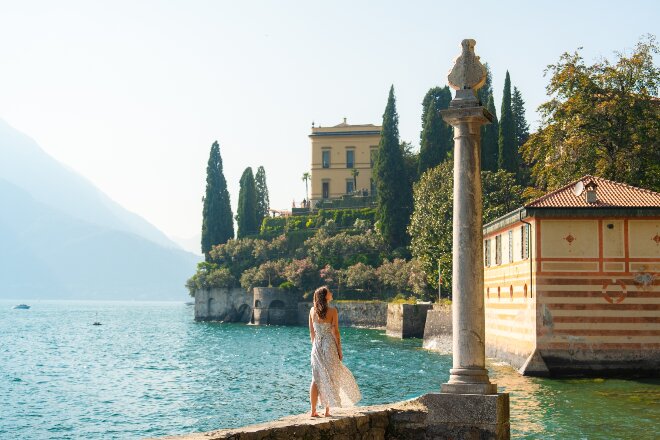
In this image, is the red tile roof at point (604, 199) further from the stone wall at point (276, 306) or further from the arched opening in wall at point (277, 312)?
the stone wall at point (276, 306)

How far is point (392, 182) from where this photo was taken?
281ft

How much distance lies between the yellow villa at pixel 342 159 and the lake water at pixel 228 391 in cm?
5067

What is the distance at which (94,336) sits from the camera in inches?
3287

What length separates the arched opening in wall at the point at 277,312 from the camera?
307 feet

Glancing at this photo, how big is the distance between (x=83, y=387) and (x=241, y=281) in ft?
195

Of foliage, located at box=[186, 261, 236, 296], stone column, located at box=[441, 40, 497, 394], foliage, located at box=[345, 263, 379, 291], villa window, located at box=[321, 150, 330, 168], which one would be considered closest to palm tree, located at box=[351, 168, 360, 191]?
villa window, located at box=[321, 150, 330, 168]

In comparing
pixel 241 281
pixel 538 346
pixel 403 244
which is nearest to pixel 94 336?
pixel 241 281

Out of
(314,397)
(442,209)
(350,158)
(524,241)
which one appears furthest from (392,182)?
(314,397)

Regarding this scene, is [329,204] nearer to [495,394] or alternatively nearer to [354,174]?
[354,174]

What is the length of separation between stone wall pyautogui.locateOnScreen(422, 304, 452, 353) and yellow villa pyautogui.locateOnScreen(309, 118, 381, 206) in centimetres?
5863

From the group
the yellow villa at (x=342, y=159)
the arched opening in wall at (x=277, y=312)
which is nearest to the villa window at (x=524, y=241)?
the arched opening in wall at (x=277, y=312)

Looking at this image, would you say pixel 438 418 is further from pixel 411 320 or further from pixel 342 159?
pixel 342 159

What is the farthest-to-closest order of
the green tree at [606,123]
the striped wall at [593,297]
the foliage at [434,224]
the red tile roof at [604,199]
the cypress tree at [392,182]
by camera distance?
1. the cypress tree at [392,182]
2. the foliage at [434,224]
3. the green tree at [606,123]
4. the red tile roof at [604,199]
5. the striped wall at [593,297]

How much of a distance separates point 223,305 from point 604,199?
241 ft
